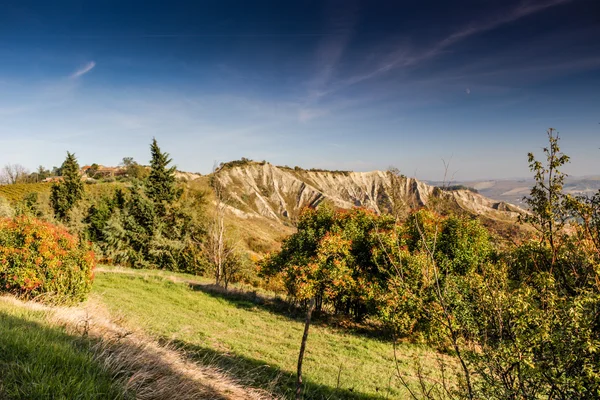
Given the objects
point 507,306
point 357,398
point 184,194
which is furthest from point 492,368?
point 184,194

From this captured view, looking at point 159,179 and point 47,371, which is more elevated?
point 159,179

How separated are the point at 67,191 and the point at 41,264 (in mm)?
41114

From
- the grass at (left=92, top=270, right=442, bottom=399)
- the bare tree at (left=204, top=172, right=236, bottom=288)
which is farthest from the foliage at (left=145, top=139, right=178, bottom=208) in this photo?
the grass at (left=92, top=270, right=442, bottom=399)

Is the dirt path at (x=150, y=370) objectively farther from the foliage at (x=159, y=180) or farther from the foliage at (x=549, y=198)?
the foliage at (x=159, y=180)

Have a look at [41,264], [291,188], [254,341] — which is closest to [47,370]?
[41,264]

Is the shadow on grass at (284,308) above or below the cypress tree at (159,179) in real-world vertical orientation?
below

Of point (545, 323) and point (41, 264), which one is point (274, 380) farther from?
point (41, 264)

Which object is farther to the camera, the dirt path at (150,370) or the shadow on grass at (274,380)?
the shadow on grass at (274,380)

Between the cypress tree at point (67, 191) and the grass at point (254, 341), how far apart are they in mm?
29228

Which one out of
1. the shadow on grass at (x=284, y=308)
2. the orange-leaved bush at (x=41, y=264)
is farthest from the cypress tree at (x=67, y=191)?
the orange-leaved bush at (x=41, y=264)

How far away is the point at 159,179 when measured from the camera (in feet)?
125

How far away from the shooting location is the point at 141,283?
20.0 m

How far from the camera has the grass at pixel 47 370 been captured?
3.12m

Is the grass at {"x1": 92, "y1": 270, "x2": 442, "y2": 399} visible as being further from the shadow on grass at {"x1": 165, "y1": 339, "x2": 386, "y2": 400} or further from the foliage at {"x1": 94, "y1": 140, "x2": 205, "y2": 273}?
the foliage at {"x1": 94, "y1": 140, "x2": 205, "y2": 273}
